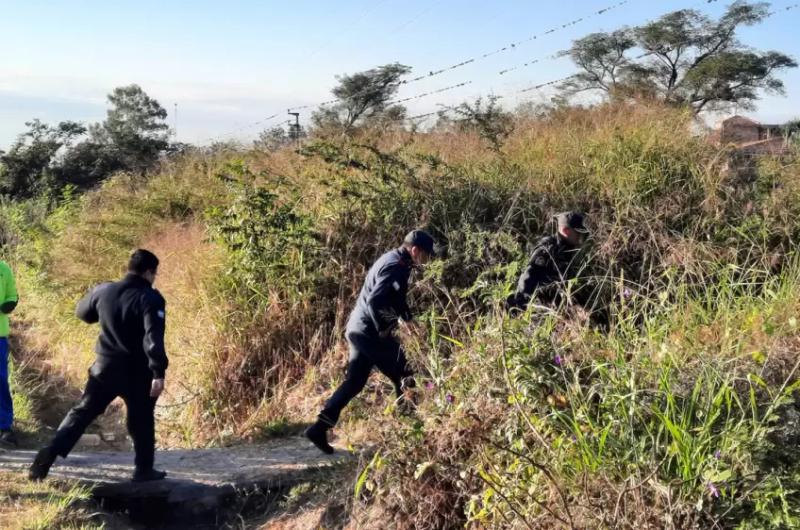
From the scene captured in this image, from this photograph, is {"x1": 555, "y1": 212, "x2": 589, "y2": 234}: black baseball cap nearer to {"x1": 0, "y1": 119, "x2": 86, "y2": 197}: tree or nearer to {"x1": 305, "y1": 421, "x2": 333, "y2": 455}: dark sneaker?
{"x1": 305, "y1": 421, "x2": 333, "y2": 455}: dark sneaker

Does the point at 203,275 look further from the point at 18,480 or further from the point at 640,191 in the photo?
the point at 640,191

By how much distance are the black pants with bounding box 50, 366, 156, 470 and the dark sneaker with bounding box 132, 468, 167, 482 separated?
0.03 metres

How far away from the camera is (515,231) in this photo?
8.47 metres

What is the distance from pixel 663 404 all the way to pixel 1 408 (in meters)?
5.56

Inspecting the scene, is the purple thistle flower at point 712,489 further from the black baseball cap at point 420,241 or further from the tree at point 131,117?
the tree at point 131,117

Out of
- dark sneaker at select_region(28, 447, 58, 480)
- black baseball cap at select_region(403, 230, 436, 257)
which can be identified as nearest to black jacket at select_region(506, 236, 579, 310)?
black baseball cap at select_region(403, 230, 436, 257)

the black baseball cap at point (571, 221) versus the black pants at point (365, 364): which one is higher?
the black baseball cap at point (571, 221)

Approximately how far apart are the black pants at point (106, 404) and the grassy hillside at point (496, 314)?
171 cm

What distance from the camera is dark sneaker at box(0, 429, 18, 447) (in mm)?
6555

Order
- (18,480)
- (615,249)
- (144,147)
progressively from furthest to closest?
(144,147), (615,249), (18,480)

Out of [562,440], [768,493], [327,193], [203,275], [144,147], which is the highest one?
[144,147]

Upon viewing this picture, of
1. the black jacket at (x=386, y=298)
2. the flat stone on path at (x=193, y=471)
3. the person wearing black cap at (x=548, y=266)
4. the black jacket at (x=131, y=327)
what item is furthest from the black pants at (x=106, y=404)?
the person wearing black cap at (x=548, y=266)

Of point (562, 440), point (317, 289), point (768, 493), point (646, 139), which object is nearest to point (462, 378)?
point (562, 440)

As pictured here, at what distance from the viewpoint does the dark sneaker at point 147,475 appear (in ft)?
18.3
